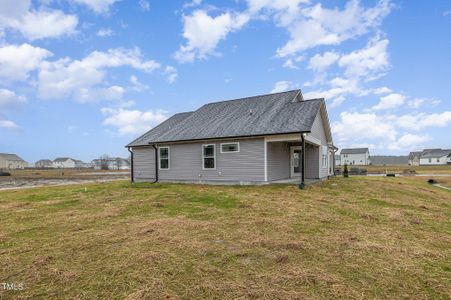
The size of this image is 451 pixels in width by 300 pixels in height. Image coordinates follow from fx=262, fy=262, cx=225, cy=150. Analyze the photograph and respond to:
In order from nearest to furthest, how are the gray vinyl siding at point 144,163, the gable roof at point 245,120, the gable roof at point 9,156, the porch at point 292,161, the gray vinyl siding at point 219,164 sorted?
the gable roof at point 245,120, the gray vinyl siding at point 219,164, the porch at point 292,161, the gray vinyl siding at point 144,163, the gable roof at point 9,156

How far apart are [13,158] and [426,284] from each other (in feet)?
477

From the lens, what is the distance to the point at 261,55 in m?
22.6

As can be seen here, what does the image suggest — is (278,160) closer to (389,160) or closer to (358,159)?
(358,159)

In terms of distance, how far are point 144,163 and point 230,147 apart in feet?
24.5

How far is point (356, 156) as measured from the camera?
93.1 m

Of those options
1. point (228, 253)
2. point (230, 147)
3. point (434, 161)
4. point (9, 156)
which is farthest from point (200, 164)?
point (9, 156)

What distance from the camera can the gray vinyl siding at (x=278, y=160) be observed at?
1455cm

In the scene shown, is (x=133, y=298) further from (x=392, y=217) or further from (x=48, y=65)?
(x=48, y=65)

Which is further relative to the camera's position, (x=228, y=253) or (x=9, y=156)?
(x=9, y=156)

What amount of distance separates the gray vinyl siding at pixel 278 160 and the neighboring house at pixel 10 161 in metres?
127

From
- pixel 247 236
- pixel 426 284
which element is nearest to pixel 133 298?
pixel 247 236

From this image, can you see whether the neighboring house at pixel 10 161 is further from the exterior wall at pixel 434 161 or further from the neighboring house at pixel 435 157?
the neighboring house at pixel 435 157

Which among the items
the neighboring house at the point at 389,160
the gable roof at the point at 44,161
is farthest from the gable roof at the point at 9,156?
the neighboring house at the point at 389,160

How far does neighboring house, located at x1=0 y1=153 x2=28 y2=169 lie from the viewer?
10656 centimetres
